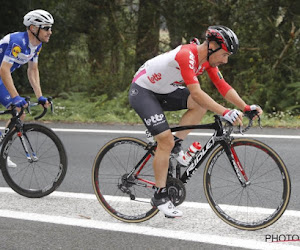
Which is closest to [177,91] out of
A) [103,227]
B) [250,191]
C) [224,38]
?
[224,38]

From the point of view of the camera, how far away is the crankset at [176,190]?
183 inches

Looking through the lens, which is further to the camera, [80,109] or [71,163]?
[80,109]

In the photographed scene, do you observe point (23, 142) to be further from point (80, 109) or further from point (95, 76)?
point (95, 76)

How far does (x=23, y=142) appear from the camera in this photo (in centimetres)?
569

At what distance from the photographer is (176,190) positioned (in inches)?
184

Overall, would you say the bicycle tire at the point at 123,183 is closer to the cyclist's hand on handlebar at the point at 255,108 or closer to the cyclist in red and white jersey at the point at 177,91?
the cyclist in red and white jersey at the point at 177,91

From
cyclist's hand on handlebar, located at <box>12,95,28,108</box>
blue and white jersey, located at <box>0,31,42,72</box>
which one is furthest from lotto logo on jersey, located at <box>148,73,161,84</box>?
blue and white jersey, located at <box>0,31,42,72</box>

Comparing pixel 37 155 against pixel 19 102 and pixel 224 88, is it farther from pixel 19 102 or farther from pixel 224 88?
pixel 224 88

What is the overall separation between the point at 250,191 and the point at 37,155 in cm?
268

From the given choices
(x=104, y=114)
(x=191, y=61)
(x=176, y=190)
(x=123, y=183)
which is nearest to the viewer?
(x=191, y=61)

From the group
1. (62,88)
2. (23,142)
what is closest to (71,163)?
(23,142)

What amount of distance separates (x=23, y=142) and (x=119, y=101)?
6.75 m

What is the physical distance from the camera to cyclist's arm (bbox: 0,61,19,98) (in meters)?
5.50

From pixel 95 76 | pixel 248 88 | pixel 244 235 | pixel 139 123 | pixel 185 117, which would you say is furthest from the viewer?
pixel 95 76
